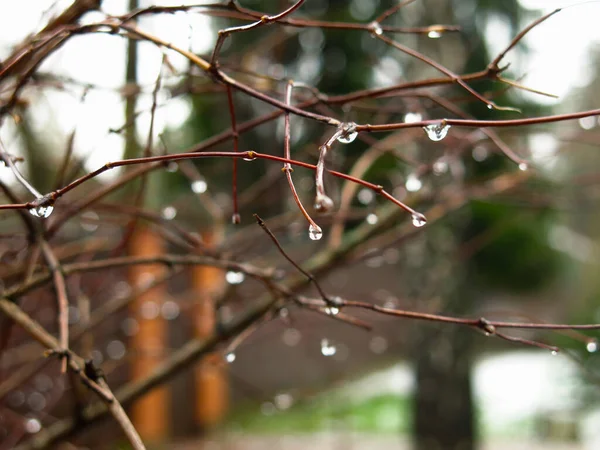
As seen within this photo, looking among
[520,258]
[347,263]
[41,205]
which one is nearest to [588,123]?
[347,263]

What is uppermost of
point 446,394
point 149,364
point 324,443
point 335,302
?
point 149,364

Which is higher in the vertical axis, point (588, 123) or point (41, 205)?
point (588, 123)

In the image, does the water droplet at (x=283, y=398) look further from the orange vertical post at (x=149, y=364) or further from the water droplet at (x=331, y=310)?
the orange vertical post at (x=149, y=364)

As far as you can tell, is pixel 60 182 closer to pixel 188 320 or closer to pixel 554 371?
pixel 188 320

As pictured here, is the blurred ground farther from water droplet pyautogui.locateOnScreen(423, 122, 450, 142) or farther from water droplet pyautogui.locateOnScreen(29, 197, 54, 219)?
water droplet pyautogui.locateOnScreen(29, 197, 54, 219)

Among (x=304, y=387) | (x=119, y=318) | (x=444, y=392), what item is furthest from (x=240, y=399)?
(x=444, y=392)

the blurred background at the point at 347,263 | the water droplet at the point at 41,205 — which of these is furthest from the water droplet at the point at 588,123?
the water droplet at the point at 41,205

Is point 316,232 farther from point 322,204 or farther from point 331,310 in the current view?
point 331,310

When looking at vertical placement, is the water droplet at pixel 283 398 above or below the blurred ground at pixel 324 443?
below

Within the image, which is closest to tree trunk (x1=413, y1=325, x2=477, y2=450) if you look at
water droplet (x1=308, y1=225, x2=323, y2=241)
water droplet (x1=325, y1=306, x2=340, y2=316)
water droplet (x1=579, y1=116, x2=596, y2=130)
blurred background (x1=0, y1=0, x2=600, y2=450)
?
blurred background (x1=0, y1=0, x2=600, y2=450)
